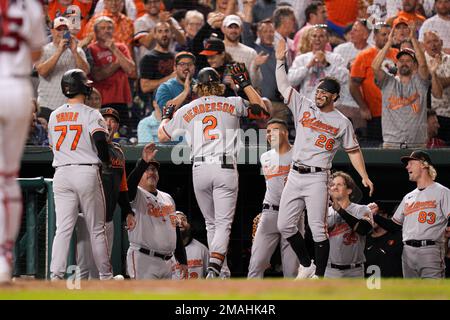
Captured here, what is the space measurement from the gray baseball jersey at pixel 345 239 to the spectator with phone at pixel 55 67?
10.5 feet

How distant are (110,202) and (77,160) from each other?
0.94 metres

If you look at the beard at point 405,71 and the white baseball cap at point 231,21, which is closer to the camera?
the beard at point 405,71

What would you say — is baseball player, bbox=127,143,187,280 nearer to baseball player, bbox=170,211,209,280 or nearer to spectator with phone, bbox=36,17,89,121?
baseball player, bbox=170,211,209,280

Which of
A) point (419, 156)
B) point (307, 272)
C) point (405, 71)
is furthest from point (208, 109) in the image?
point (405, 71)

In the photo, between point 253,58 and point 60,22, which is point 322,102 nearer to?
point 253,58

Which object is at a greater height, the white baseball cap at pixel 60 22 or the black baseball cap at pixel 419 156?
the white baseball cap at pixel 60 22

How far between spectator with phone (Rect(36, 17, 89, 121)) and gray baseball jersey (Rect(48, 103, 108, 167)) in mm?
2197

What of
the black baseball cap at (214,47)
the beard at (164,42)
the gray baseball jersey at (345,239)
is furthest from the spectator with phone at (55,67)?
the gray baseball jersey at (345,239)

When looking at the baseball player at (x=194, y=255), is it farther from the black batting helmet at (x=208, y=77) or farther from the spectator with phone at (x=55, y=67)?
the spectator with phone at (x=55, y=67)

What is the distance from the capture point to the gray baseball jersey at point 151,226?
34.1 ft

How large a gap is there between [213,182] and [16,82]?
14.0 feet

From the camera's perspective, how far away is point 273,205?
34.2 ft

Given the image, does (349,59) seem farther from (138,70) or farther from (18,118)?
(18,118)
